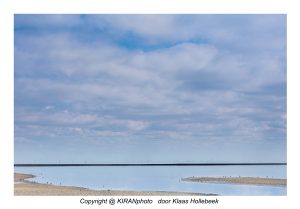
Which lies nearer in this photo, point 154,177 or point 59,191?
point 59,191

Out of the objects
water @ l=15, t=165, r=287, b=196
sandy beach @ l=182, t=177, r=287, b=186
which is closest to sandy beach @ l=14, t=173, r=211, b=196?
water @ l=15, t=165, r=287, b=196

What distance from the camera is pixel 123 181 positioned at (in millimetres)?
32562

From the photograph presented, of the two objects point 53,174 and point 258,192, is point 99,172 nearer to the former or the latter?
point 53,174

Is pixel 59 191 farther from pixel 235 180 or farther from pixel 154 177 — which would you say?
pixel 235 180

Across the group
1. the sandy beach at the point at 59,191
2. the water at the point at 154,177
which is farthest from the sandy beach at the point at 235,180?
the sandy beach at the point at 59,191

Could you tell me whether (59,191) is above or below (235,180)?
below

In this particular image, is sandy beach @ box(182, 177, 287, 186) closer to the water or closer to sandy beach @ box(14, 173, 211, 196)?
the water

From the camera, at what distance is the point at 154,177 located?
34.9 meters

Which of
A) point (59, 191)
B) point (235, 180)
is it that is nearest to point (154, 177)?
point (235, 180)

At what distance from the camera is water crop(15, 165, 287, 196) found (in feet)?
101

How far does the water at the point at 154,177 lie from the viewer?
30.8 meters

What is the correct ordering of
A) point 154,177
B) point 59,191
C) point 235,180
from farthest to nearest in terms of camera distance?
1. point 235,180
2. point 154,177
3. point 59,191

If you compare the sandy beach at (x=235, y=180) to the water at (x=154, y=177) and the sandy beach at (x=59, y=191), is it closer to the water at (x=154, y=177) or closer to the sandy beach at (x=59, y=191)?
the water at (x=154, y=177)
